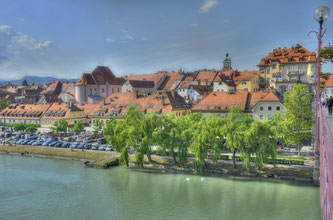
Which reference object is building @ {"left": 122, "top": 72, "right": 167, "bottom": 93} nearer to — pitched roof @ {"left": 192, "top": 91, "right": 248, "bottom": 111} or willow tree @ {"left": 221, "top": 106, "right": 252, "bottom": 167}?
pitched roof @ {"left": 192, "top": 91, "right": 248, "bottom": 111}

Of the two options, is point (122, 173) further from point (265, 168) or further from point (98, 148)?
point (265, 168)

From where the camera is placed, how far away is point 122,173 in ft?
116

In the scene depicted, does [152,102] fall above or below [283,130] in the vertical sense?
above

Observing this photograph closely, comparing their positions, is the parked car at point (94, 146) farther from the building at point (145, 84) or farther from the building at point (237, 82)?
the building at point (145, 84)

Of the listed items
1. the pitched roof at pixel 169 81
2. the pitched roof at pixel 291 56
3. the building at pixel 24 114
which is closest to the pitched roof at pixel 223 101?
the pitched roof at pixel 291 56

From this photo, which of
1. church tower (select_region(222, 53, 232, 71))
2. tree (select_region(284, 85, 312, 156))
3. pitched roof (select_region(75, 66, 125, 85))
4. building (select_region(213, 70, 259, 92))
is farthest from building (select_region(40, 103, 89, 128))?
church tower (select_region(222, 53, 232, 71))

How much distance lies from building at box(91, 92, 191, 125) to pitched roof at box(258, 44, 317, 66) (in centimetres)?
2094

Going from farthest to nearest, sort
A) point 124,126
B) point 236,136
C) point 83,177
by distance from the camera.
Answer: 1. point 124,126
2. point 83,177
3. point 236,136

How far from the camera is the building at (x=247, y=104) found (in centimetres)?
4662

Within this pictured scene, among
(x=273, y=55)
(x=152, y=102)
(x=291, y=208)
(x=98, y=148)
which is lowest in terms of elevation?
(x=291, y=208)

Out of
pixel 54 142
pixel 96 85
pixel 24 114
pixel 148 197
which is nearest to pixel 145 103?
pixel 54 142

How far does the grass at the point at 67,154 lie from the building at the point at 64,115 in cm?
1534

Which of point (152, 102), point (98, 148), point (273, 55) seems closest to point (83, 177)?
point (98, 148)

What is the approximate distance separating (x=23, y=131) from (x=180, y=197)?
1966 inches
